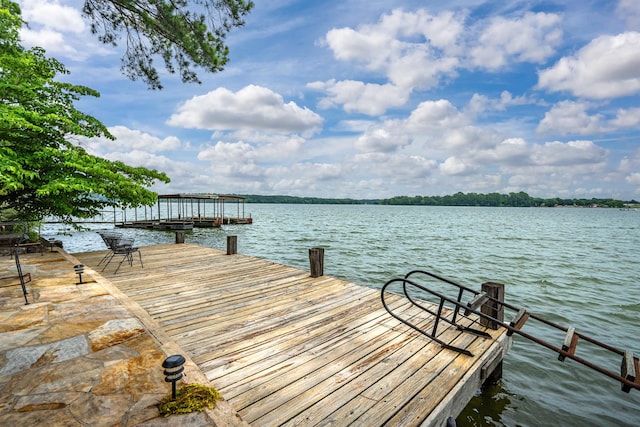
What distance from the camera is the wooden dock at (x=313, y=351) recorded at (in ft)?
9.59

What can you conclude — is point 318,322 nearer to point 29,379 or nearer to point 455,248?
point 29,379

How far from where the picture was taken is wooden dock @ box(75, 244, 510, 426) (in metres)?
2.92

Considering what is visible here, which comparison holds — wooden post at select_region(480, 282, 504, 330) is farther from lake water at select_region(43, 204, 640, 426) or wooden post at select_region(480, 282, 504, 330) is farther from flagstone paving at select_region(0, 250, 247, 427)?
flagstone paving at select_region(0, 250, 247, 427)

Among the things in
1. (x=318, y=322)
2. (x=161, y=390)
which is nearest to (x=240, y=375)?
(x=161, y=390)

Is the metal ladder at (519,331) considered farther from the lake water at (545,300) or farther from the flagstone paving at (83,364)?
the flagstone paving at (83,364)

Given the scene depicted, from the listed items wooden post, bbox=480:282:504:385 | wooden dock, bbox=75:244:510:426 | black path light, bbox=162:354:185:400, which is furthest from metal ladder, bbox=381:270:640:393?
black path light, bbox=162:354:185:400

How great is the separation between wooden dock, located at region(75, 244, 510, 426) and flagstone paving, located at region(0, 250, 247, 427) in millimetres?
616

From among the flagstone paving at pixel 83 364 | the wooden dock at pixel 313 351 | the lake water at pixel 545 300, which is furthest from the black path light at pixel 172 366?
the lake water at pixel 545 300

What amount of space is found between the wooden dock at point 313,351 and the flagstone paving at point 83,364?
0.62 meters

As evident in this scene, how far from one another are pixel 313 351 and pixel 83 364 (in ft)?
8.09

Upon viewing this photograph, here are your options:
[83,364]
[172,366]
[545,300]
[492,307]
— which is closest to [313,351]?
[172,366]

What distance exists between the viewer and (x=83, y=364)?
289 cm

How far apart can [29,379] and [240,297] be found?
350cm

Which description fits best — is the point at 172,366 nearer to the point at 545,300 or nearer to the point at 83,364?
the point at 83,364
